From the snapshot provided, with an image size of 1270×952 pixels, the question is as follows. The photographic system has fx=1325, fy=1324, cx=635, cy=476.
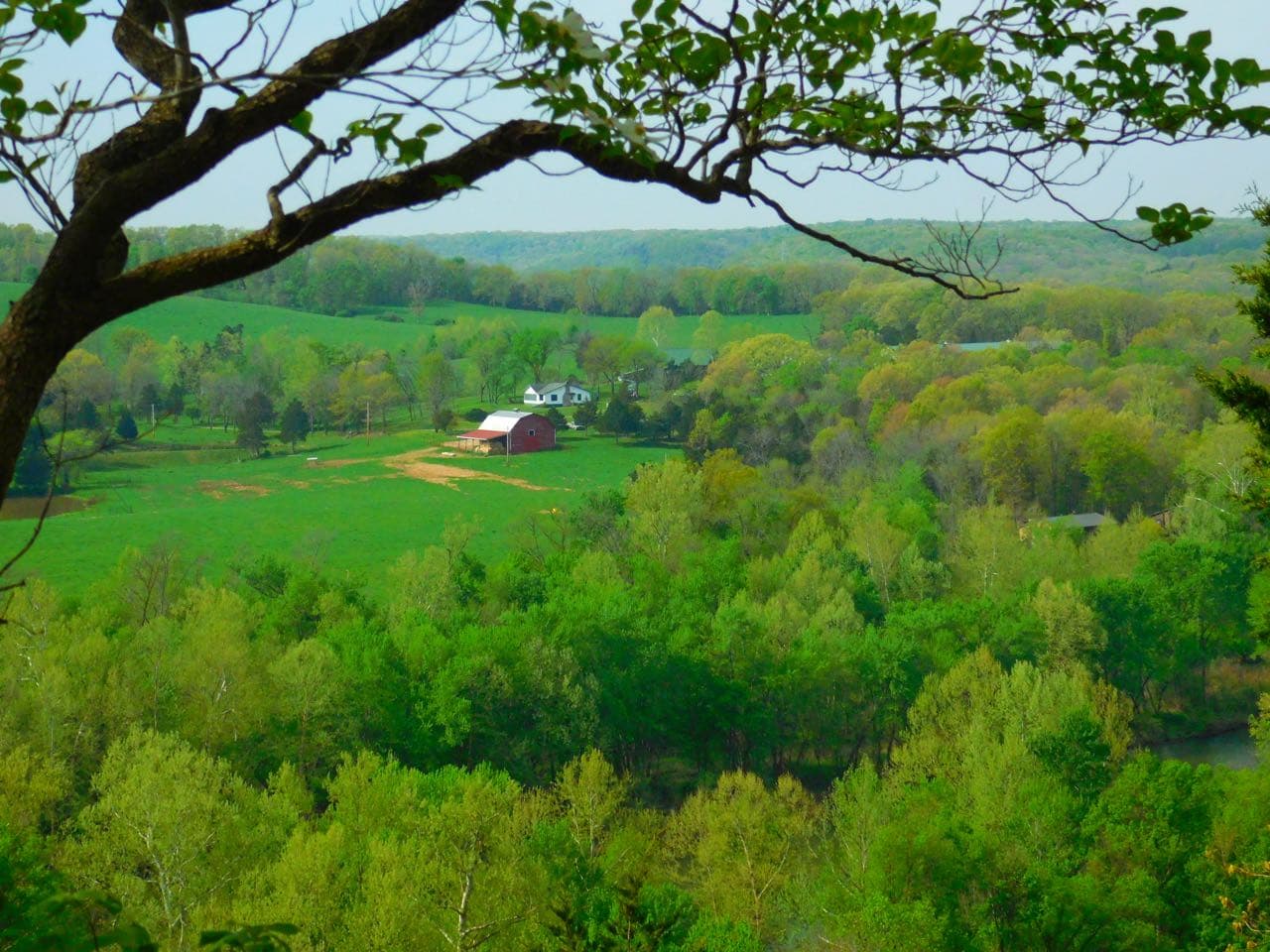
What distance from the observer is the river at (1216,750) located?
31.4 metres

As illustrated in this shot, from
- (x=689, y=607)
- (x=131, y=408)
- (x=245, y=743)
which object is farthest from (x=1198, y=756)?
(x=131, y=408)

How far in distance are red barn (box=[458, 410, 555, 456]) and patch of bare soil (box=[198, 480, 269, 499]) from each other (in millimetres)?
11253

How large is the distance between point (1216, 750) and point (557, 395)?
42848mm

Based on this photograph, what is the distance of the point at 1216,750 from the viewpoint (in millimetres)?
32594

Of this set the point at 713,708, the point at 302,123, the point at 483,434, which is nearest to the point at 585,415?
the point at 483,434

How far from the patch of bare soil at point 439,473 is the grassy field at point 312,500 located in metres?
0.08

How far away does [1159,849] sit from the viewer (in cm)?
1970

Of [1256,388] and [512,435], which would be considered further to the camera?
[512,435]

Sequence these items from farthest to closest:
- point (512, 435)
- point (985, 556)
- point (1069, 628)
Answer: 1. point (512, 435)
2. point (985, 556)
3. point (1069, 628)

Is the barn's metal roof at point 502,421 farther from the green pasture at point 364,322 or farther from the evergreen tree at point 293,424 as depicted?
the green pasture at point 364,322

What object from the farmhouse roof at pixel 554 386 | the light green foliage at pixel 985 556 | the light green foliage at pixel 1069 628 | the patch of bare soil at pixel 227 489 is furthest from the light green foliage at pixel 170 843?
the farmhouse roof at pixel 554 386

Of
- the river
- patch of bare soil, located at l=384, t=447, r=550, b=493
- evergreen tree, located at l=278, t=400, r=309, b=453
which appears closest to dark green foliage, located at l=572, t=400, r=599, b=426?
patch of bare soil, located at l=384, t=447, r=550, b=493

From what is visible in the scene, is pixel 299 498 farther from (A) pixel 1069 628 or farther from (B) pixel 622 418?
(A) pixel 1069 628

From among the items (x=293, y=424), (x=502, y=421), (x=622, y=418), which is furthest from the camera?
(x=622, y=418)
